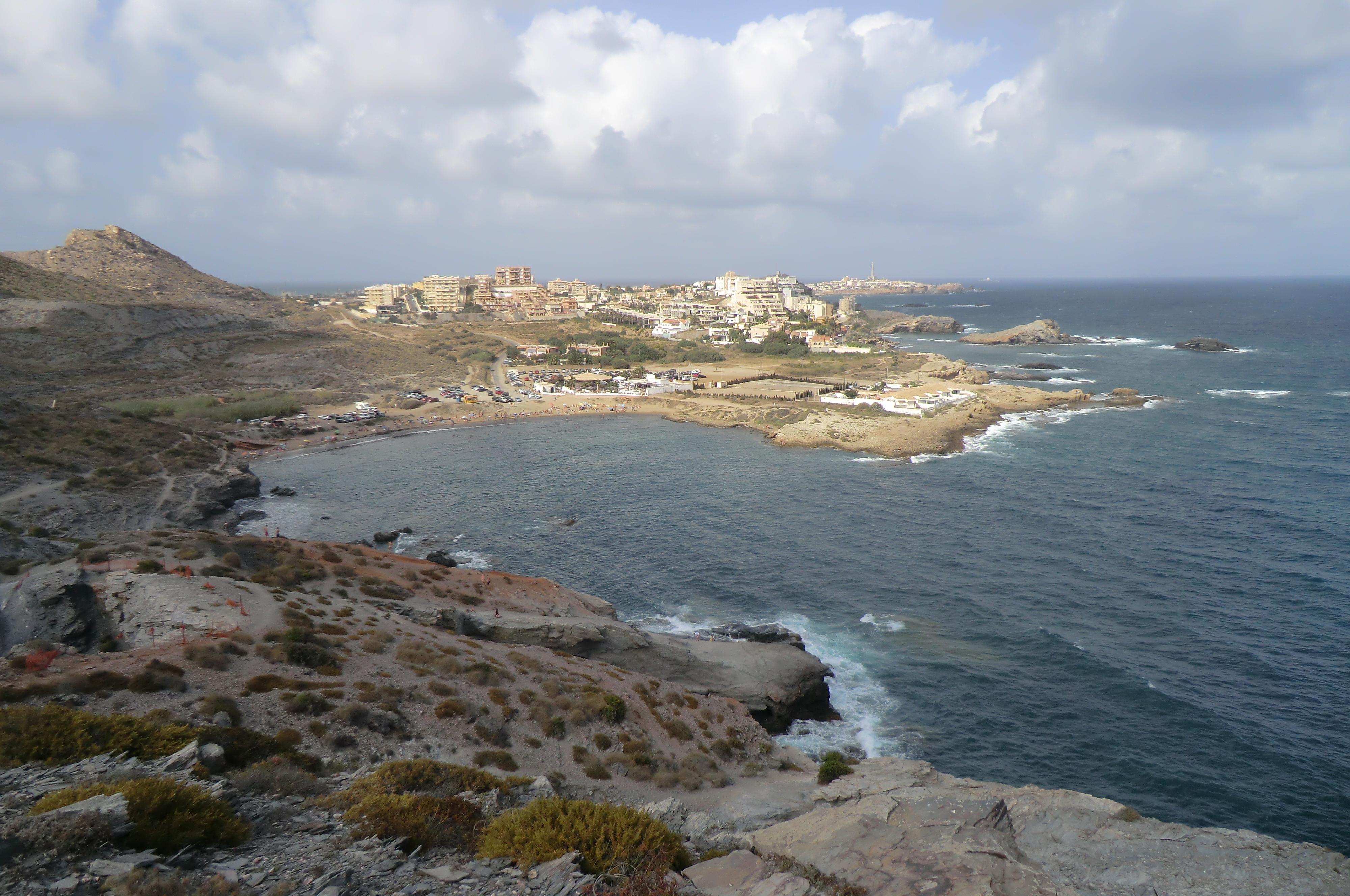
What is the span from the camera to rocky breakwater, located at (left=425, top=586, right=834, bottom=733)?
86.2ft

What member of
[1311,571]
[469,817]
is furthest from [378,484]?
[1311,571]

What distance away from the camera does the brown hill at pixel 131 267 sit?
134875 mm

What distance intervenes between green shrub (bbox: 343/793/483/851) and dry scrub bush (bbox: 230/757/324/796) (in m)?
1.42

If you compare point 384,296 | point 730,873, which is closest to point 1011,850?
point 730,873

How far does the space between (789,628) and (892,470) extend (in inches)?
1188

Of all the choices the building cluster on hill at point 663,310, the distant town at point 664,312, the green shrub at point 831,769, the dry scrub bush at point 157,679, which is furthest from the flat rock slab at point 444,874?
the building cluster on hill at point 663,310

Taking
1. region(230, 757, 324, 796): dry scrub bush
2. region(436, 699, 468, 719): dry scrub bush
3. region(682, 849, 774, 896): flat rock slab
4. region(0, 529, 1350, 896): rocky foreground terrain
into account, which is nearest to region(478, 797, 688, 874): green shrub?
region(0, 529, 1350, 896): rocky foreground terrain

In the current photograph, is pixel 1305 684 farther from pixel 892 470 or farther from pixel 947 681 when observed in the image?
pixel 892 470

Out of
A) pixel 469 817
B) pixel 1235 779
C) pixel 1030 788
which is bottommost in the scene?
pixel 1235 779

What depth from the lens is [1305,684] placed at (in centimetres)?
2670

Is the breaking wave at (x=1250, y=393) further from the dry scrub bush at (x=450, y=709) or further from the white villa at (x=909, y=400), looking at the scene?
the dry scrub bush at (x=450, y=709)

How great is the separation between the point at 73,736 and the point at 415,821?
6711mm

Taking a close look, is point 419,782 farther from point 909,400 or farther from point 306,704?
point 909,400

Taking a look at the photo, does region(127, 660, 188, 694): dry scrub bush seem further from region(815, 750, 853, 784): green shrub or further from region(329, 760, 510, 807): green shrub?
region(815, 750, 853, 784): green shrub
